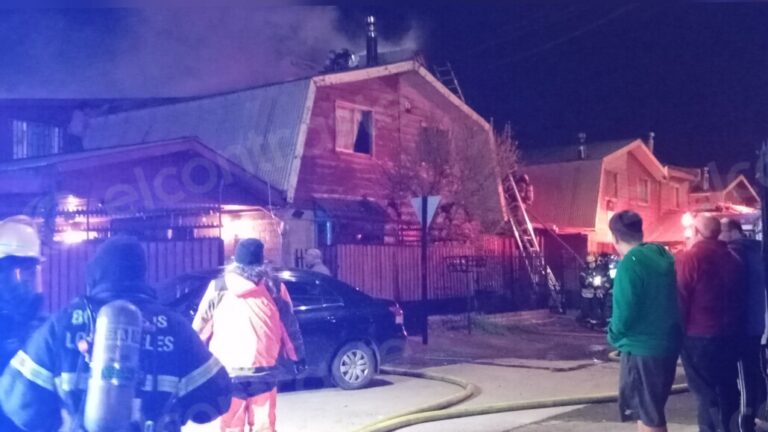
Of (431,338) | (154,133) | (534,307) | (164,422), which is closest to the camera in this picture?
(164,422)

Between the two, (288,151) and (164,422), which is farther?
(288,151)

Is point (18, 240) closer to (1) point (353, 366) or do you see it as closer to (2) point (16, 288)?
(2) point (16, 288)

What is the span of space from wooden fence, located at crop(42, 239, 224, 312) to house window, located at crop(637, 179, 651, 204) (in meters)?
17.8

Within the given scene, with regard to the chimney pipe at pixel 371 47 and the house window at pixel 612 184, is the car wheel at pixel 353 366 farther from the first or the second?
the house window at pixel 612 184

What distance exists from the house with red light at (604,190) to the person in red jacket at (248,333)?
62.7ft

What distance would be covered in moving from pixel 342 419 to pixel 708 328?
13.5 ft

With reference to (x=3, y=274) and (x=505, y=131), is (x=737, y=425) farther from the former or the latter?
(x=505, y=131)

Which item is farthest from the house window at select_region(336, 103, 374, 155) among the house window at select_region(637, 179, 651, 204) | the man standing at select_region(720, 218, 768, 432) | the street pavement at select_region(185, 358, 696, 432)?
the man standing at select_region(720, 218, 768, 432)

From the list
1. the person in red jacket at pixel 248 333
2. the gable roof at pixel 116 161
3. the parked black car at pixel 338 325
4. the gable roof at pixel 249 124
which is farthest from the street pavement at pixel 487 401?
the gable roof at pixel 249 124

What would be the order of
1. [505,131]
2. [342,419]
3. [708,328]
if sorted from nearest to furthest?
1. [708,328]
2. [342,419]
3. [505,131]

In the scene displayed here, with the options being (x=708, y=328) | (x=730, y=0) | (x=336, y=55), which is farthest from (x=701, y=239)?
(x=336, y=55)

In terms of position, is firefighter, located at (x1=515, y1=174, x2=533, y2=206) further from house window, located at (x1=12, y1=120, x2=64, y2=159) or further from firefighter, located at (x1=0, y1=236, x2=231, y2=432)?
firefighter, located at (x1=0, y1=236, x2=231, y2=432)

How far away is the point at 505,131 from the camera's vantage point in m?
23.0

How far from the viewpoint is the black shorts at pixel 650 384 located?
213 inches
